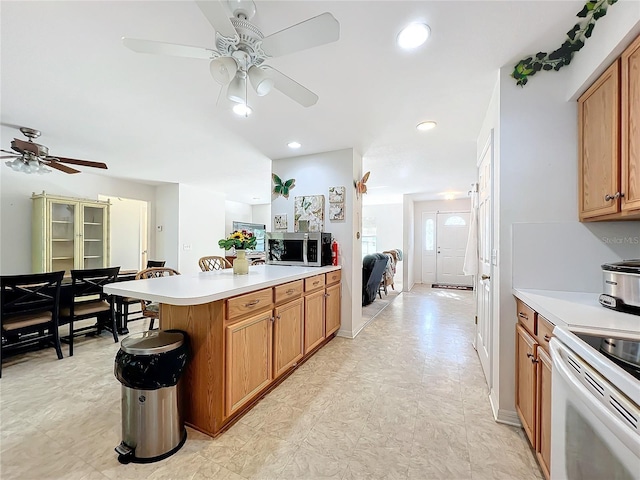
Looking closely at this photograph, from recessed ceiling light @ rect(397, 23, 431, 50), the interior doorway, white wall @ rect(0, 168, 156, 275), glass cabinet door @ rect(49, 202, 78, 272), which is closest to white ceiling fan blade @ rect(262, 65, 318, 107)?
recessed ceiling light @ rect(397, 23, 431, 50)

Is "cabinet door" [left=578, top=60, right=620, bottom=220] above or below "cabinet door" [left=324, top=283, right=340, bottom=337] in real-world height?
above

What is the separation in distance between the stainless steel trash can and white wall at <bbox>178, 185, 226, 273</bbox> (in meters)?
4.62

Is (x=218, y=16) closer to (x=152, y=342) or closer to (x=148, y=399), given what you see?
(x=152, y=342)

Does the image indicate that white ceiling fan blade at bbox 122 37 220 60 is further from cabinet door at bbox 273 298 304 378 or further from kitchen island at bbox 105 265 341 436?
cabinet door at bbox 273 298 304 378

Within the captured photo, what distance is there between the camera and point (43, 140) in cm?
305

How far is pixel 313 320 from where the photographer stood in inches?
108

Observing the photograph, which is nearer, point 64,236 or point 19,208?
point 19,208

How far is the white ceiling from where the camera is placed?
1.34 m

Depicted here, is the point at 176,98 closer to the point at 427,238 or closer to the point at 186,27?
the point at 186,27

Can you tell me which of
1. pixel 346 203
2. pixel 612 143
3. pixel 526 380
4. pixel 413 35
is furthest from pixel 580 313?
pixel 346 203

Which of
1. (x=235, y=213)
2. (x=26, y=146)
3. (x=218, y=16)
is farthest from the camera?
(x=235, y=213)

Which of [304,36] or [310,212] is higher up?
[304,36]

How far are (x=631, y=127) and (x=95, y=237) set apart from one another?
20.4 ft

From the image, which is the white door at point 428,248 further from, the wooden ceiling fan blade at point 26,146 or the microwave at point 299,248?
the wooden ceiling fan blade at point 26,146
